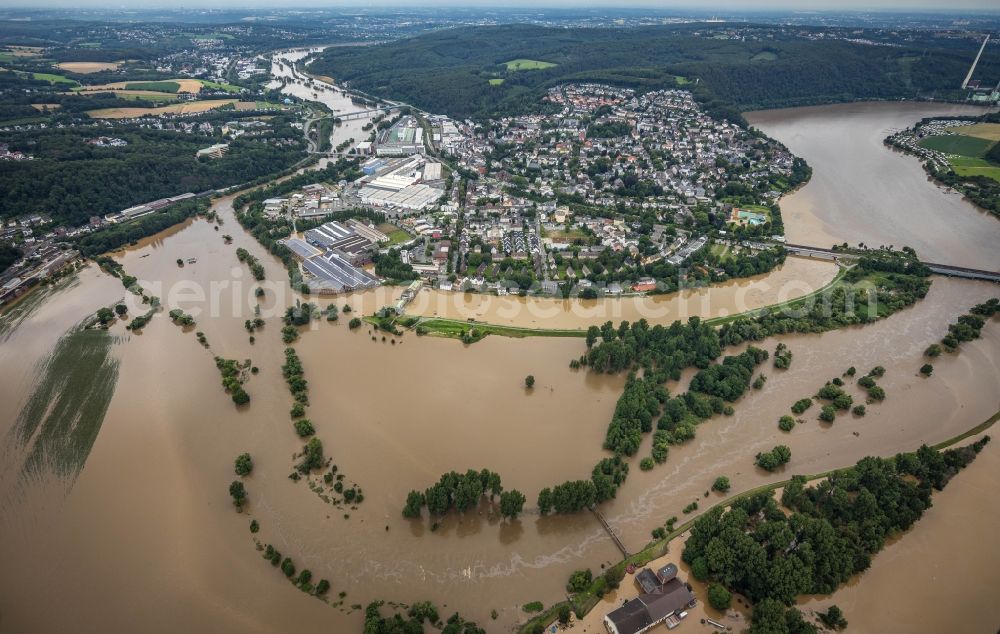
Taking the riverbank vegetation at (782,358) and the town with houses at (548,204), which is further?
the town with houses at (548,204)

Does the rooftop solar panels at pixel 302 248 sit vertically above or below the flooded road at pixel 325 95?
below

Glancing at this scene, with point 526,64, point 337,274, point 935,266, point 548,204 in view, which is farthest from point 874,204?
point 526,64

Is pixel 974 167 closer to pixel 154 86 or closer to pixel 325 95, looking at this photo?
pixel 325 95

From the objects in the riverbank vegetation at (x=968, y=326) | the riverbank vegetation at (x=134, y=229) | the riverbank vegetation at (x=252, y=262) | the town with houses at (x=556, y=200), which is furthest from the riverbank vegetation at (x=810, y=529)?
the riverbank vegetation at (x=134, y=229)

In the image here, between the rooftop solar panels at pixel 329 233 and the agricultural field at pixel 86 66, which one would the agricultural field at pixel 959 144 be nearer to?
the rooftop solar panels at pixel 329 233

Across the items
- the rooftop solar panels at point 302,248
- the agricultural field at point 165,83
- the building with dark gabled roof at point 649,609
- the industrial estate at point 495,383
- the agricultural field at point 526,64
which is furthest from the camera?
the agricultural field at point 526,64

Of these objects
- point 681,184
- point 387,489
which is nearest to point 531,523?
point 387,489
